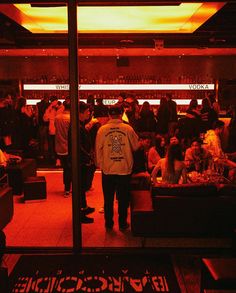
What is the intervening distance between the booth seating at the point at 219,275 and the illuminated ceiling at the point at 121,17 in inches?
160

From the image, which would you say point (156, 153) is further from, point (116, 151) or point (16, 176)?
point (16, 176)

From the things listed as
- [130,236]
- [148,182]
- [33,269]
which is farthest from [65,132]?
[33,269]

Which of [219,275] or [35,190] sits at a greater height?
[219,275]

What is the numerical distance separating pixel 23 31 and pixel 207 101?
5149mm

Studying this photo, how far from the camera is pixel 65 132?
8.81 m

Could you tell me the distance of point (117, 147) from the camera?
21.3 feet

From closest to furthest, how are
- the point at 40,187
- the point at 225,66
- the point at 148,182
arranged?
the point at 148,182 → the point at 40,187 → the point at 225,66

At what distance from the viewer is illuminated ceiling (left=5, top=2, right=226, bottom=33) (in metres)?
7.89

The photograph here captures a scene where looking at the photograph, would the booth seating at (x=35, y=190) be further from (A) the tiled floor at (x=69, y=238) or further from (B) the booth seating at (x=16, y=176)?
(B) the booth seating at (x=16, y=176)

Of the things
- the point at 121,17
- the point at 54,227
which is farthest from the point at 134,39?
the point at 54,227

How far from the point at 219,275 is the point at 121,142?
9.50 feet

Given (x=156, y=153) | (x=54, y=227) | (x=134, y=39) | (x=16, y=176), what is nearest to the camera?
(x=54, y=227)

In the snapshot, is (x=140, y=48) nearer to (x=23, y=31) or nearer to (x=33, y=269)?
(x=23, y=31)

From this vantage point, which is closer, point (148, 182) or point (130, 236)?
point (130, 236)
